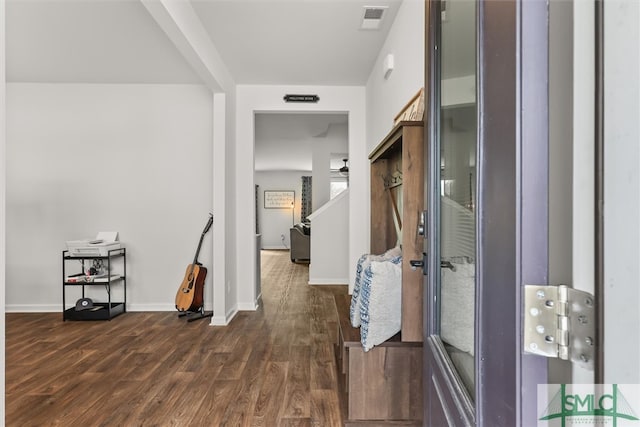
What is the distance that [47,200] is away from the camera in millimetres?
4051

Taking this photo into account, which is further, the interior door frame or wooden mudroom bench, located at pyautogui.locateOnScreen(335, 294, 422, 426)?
wooden mudroom bench, located at pyautogui.locateOnScreen(335, 294, 422, 426)

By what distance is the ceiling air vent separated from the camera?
Answer: 2.59m

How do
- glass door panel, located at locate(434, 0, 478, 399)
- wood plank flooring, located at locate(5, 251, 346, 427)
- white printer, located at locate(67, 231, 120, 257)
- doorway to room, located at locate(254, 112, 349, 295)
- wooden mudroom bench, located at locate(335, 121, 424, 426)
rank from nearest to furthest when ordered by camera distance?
glass door panel, located at locate(434, 0, 478, 399), wooden mudroom bench, located at locate(335, 121, 424, 426), wood plank flooring, located at locate(5, 251, 346, 427), white printer, located at locate(67, 231, 120, 257), doorway to room, located at locate(254, 112, 349, 295)

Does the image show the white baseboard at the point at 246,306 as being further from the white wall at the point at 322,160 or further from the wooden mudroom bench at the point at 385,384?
the white wall at the point at 322,160

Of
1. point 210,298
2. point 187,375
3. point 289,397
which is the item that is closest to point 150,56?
point 210,298

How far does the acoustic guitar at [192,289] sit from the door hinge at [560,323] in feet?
12.2

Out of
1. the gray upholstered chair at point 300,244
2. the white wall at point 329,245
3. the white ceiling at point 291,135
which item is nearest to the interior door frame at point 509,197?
the white ceiling at point 291,135

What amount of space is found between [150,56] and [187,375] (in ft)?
8.84

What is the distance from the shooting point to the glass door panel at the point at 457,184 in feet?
2.71

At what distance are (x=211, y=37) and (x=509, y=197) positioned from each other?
3.11 meters

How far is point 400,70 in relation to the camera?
2590 mm

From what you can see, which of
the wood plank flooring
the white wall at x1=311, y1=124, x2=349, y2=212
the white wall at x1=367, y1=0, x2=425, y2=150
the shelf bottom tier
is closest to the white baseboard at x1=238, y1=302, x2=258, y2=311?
the wood plank flooring

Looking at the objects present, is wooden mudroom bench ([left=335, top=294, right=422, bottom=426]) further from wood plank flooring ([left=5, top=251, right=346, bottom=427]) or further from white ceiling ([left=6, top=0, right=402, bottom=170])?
white ceiling ([left=6, top=0, right=402, bottom=170])

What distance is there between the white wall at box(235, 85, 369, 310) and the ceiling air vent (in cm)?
134
